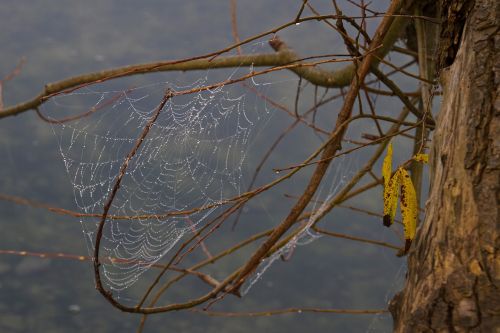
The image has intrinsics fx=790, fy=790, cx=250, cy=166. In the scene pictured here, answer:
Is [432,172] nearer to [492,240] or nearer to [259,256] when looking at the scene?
[492,240]

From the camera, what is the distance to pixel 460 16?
73 cm

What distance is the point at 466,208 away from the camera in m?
0.68

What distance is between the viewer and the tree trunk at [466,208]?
0.66 meters

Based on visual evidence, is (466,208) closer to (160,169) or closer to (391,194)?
(391,194)

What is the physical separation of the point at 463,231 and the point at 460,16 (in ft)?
0.66

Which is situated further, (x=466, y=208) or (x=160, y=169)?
(x=160, y=169)

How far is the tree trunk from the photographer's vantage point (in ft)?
2.16

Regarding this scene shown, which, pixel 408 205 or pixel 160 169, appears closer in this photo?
pixel 408 205

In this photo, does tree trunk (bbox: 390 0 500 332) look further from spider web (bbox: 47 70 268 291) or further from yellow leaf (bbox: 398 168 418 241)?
spider web (bbox: 47 70 268 291)

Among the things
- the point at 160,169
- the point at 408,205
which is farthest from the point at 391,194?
the point at 160,169

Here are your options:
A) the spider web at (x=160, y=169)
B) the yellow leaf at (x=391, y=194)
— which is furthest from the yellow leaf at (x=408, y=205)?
the spider web at (x=160, y=169)

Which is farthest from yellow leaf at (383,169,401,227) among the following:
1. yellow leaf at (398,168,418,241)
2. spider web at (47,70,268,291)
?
spider web at (47,70,268,291)

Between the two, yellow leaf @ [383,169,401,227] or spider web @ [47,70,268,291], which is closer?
yellow leaf @ [383,169,401,227]

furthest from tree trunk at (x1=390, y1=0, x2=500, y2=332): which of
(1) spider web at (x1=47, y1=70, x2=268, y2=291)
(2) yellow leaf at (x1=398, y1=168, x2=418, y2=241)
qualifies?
(1) spider web at (x1=47, y1=70, x2=268, y2=291)
